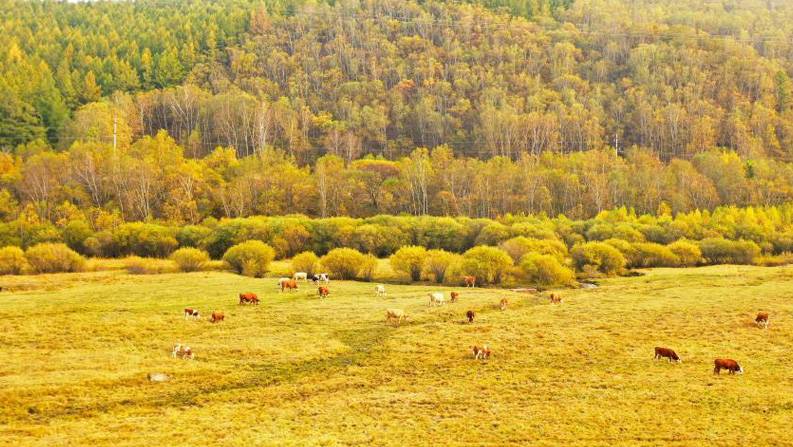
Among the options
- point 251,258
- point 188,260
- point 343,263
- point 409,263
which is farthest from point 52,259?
point 409,263

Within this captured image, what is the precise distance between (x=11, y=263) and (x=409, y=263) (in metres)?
47.8

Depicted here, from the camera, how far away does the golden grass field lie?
30125mm

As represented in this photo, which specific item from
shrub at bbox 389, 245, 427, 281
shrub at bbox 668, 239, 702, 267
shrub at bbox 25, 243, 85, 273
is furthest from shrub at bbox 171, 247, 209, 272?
shrub at bbox 668, 239, 702, 267

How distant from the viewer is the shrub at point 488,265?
75562 millimetres

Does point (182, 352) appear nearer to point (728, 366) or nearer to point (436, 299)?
point (436, 299)

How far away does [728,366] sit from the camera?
124 ft

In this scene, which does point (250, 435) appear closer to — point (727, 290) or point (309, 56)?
point (727, 290)

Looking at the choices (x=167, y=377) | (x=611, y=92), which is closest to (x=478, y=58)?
(x=611, y=92)

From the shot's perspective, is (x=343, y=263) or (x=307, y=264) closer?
(x=343, y=263)

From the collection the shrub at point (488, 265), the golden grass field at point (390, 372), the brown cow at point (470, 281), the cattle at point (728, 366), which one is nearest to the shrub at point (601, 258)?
the shrub at point (488, 265)

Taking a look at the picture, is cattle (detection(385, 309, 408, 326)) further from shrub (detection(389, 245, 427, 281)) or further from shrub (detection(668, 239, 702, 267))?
shrub (detection(668, 239, 702, 267))

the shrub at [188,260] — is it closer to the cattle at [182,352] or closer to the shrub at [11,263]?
the shrub at [11,263]

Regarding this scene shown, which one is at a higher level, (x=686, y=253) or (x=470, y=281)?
(x=686, y=253)

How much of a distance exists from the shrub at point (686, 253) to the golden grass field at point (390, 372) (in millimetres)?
28457
